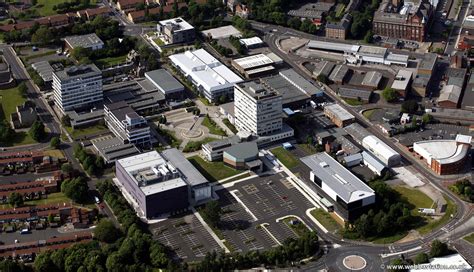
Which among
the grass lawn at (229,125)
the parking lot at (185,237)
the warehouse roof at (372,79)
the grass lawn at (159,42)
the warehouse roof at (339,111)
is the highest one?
the warehouse roof at (372,79)

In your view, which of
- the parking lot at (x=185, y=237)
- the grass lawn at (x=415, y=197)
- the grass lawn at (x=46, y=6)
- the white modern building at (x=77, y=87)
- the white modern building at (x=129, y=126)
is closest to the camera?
the parking lot at (x=185, y=237)

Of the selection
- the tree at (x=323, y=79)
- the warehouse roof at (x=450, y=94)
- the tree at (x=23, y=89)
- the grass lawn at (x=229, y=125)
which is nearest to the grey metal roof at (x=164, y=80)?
the grass lawn at (x=229, y=125)

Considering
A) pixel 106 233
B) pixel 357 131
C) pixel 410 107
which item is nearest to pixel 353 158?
pixel 357 131

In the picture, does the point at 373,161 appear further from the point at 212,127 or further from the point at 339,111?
the point at 212,127

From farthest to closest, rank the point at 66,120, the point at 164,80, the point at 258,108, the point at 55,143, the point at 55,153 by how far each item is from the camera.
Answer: the point at 164,80 → the point at 66,120 → the point at 55,143 → the point at 55,153 → the point at 258,108

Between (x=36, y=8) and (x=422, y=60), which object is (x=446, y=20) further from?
(x=36, y=8)

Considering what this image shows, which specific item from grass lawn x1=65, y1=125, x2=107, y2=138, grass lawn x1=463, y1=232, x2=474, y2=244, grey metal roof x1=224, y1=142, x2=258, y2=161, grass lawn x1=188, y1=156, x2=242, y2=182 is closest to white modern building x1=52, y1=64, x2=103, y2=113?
grass lawn x1=65, y1=125, x2=107, y2=138

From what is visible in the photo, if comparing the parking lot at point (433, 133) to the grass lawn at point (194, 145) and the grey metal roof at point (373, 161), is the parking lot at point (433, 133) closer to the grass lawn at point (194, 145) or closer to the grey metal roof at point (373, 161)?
the grey metal roof at point (373, 161)
